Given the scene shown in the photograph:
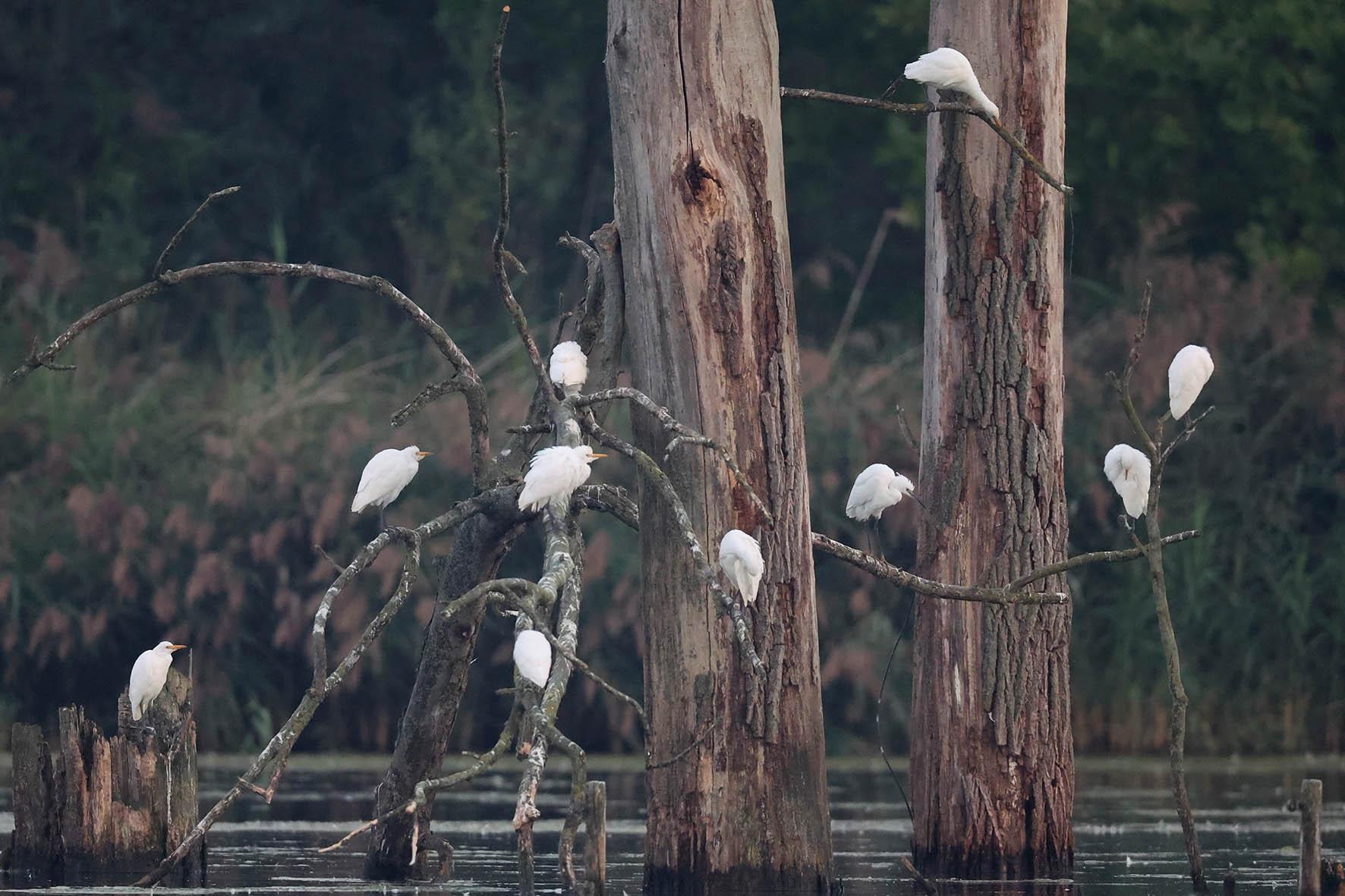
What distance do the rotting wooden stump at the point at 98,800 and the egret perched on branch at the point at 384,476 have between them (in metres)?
1.24

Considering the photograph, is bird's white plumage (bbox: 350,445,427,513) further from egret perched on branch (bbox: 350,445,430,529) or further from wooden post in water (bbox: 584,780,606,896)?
wooden post in water (bbox: 584,780,606,896)

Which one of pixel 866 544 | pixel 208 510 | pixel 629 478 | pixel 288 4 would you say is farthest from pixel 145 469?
pixel 288 4

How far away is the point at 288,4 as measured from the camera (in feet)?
88.5

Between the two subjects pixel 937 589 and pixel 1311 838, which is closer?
pixel 1311 838

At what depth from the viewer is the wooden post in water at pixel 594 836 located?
24.4ft

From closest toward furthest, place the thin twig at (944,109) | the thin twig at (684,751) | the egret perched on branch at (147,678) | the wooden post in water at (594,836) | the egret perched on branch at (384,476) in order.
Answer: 1. the wooden post in water at (594,836)
2. the thin twig at (684,751)
3. the thin twig at (944,109)
4. the egret perched on branch at (147,678)
5. the egret perched on branch at (384,476)

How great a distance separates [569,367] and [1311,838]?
335 cm

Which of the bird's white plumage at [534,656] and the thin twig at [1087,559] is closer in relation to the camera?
the bird's white plumage at [534,656]

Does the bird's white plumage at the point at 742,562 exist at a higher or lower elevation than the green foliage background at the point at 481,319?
lower

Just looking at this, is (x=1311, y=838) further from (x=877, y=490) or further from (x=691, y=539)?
(x=877, y=490)

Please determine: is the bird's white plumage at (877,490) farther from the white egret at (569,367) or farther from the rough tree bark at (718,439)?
the rough tree bark at (718,439)

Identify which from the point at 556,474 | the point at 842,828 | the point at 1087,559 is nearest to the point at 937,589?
the point at 1087,559

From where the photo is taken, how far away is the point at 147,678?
9938mm

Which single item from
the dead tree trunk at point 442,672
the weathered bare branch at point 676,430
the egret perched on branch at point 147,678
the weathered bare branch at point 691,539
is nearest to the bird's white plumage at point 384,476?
the dead tree trunk at point 442,672
